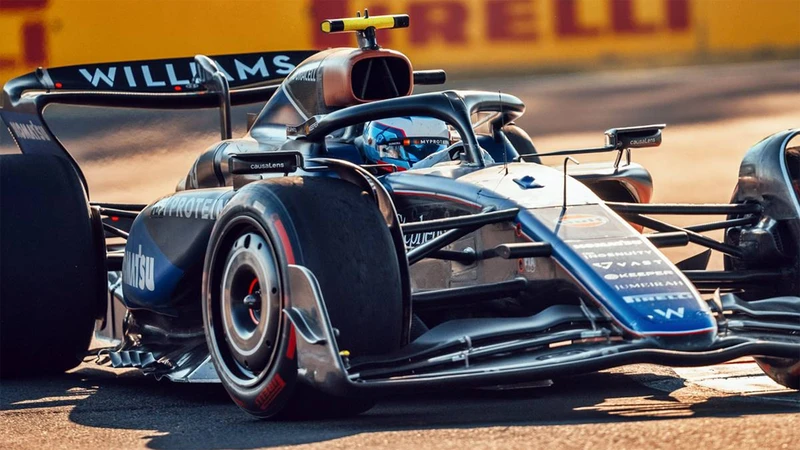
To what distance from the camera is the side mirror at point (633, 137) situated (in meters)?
6.55

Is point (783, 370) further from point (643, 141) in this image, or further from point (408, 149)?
point (408, 149)

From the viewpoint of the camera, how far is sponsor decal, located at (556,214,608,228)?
5480 millimetres

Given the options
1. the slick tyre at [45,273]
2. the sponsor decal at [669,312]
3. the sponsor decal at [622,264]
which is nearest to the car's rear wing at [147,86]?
the slick tyre at [45,273]

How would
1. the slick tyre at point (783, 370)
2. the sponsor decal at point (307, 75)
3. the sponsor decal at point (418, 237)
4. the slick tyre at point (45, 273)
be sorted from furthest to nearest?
the sponsor decal at point (307, 75) → the slick tyre at point (45, 273) → the sponsor decal at point (418, 237) → the slick tyre at point (783, 370)

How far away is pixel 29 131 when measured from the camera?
8.00 meters

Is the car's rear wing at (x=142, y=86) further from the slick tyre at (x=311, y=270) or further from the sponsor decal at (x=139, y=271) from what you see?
the slick tyre at (x=311, y=270)

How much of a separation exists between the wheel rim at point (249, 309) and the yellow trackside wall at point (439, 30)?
9.81 metres

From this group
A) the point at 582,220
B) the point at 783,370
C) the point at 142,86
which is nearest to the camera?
the point at 582,220

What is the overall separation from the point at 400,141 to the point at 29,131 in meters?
2.33

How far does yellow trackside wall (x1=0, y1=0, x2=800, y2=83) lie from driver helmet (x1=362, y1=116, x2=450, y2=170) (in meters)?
8.40

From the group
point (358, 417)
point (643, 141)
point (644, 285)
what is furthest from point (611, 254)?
point (643, 141)

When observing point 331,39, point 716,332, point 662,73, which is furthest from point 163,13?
point 716,332

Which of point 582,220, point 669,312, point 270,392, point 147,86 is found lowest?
point 270,392

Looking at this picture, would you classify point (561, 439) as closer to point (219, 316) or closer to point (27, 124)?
point (219, 316)
